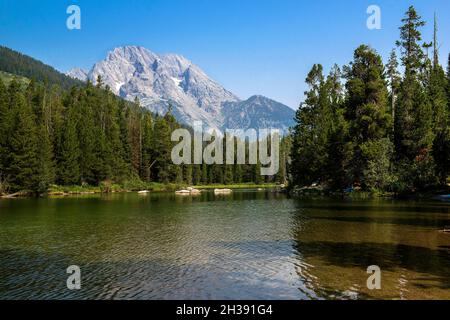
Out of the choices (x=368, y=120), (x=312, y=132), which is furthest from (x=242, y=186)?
(x=368, y=120)

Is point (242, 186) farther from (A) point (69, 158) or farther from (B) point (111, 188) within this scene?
(A) point (69, 158)

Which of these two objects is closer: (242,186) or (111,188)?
(111,188)

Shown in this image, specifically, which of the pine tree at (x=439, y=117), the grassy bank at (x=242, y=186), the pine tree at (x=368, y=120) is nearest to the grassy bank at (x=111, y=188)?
the grassy bank at (x=242, y=186)

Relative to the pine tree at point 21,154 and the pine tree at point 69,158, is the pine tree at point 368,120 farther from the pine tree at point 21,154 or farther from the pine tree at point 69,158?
the pine tree at point 69,158

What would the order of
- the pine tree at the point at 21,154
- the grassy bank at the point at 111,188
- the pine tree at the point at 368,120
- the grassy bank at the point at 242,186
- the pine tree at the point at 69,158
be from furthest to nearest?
the grassy bank at the point at 242,186 → the pine tree at the point at 69,158 → the grassy bank at the point at 111,188 → the pine tree at the point at 21,154 → the pine tree at the point at 368,120

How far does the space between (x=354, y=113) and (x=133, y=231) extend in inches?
2130

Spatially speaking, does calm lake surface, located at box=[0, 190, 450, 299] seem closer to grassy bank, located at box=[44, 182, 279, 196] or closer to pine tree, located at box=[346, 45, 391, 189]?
pine tree, located at box=[346, 45, 391, 189]

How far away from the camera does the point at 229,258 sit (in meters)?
22.9

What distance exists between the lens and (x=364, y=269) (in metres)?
19.3

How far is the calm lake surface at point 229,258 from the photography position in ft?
54.0

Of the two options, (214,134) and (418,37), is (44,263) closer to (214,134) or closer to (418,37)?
(418,37)

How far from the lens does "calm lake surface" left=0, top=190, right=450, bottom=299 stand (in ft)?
54.0

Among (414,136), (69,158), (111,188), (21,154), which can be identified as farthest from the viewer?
→ (111,188)
